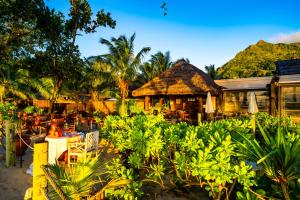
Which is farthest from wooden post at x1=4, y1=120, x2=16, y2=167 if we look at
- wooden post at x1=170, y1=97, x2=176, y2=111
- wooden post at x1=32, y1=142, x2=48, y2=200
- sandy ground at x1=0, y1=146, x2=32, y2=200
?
wooden post at x1=170, y1=97, x2=176, y2=111

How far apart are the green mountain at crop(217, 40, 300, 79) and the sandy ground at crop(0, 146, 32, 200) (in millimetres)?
30513

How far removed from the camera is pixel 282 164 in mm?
2010

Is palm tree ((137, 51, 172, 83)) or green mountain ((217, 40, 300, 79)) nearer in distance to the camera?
palm tree ((137, 51, 172, 83))

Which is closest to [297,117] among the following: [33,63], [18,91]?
[33,63]

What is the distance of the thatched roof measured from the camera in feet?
49.7

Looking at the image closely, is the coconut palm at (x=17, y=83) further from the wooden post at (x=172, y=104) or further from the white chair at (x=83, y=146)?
the white chair at (x=83, y=146)

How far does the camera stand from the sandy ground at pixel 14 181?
4.30 metres

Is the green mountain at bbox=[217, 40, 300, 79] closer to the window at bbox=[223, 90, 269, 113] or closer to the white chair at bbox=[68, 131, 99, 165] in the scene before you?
the window at bbox=[223, 90, 269, 113]

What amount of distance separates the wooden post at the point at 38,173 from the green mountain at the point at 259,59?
3154cm

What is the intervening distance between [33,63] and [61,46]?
85.0 inches

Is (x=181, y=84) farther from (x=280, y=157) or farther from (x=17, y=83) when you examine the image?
(x=280, y=157)

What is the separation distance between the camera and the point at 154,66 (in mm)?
28672

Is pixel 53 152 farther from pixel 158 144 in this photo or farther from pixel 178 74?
pixel 178 74

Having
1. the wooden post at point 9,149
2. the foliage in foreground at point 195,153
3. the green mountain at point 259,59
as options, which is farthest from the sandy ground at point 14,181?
the green mountain at point 259,59
